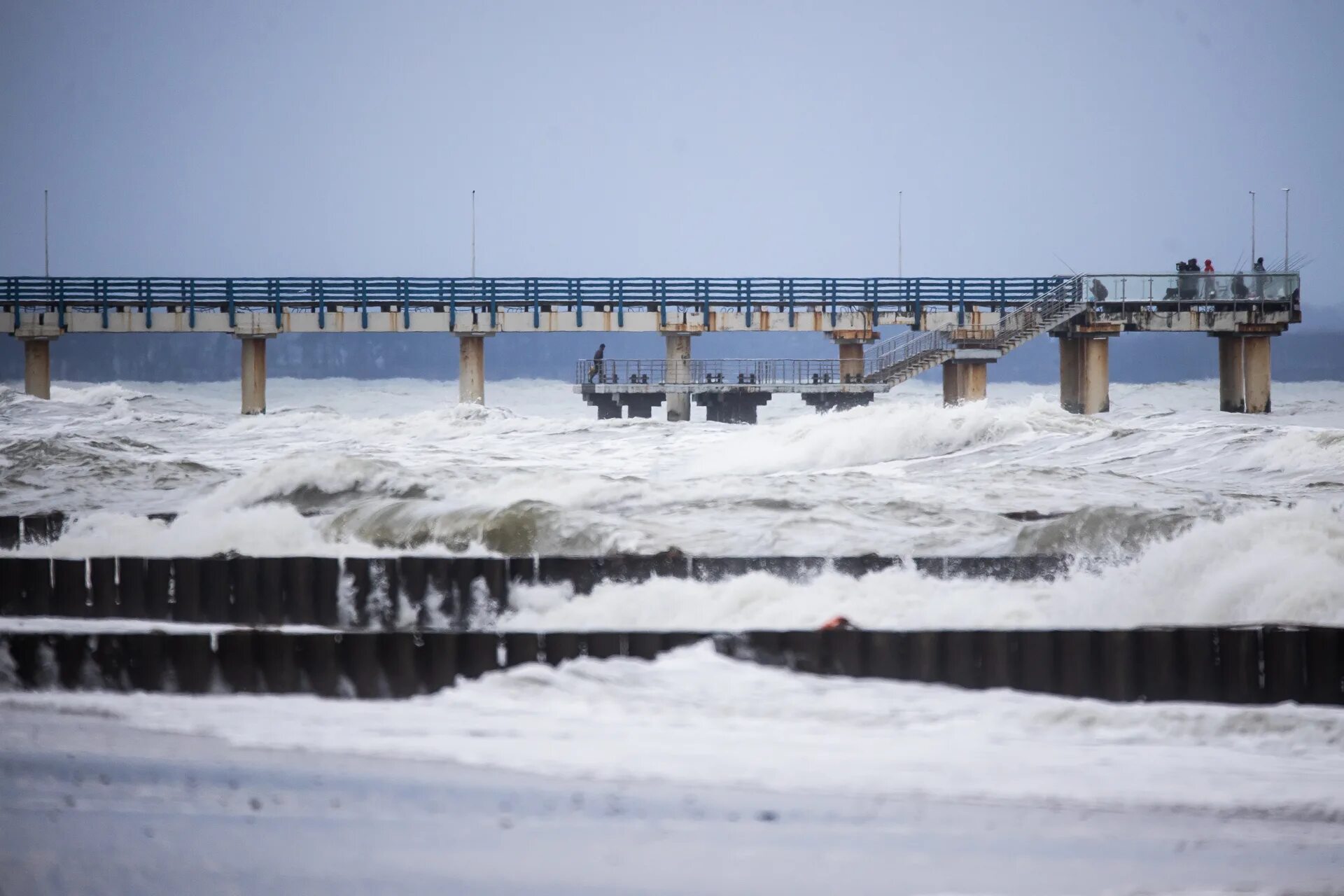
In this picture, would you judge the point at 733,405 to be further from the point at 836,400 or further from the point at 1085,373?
the point at 1085,373

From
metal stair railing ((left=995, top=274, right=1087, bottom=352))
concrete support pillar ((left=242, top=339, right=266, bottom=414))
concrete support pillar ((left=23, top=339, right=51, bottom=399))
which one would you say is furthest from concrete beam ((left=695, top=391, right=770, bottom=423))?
concrete support pillar ((left=23, top=339, right=51, bottom=399))

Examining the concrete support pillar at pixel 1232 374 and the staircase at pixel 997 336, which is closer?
the staircase at pixel 997 336

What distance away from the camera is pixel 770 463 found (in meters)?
26.1

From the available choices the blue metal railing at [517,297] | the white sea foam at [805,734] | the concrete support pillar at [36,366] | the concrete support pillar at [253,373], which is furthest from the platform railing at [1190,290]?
the white sea foam at [805,734]

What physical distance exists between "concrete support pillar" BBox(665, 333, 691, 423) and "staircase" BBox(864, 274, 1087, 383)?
5.00 metres

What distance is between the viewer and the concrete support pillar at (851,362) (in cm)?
3734

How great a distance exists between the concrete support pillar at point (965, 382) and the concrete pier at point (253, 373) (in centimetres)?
1875

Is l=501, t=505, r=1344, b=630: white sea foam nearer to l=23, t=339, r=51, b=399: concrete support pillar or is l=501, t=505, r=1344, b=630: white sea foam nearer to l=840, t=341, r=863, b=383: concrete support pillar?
l=840, t=341, r=863, b=383: concrete support pillar

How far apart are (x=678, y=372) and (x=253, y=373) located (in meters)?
11.8

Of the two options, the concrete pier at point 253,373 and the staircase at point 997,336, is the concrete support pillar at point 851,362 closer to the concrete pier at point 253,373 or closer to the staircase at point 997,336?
the staircase at point 997,336

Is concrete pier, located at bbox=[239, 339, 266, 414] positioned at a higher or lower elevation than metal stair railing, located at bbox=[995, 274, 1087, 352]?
lower

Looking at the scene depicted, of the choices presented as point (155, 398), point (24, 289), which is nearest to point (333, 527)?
point (24, 289)

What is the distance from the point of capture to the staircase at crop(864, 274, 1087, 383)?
35.8 meters

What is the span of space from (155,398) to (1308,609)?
145 feet
